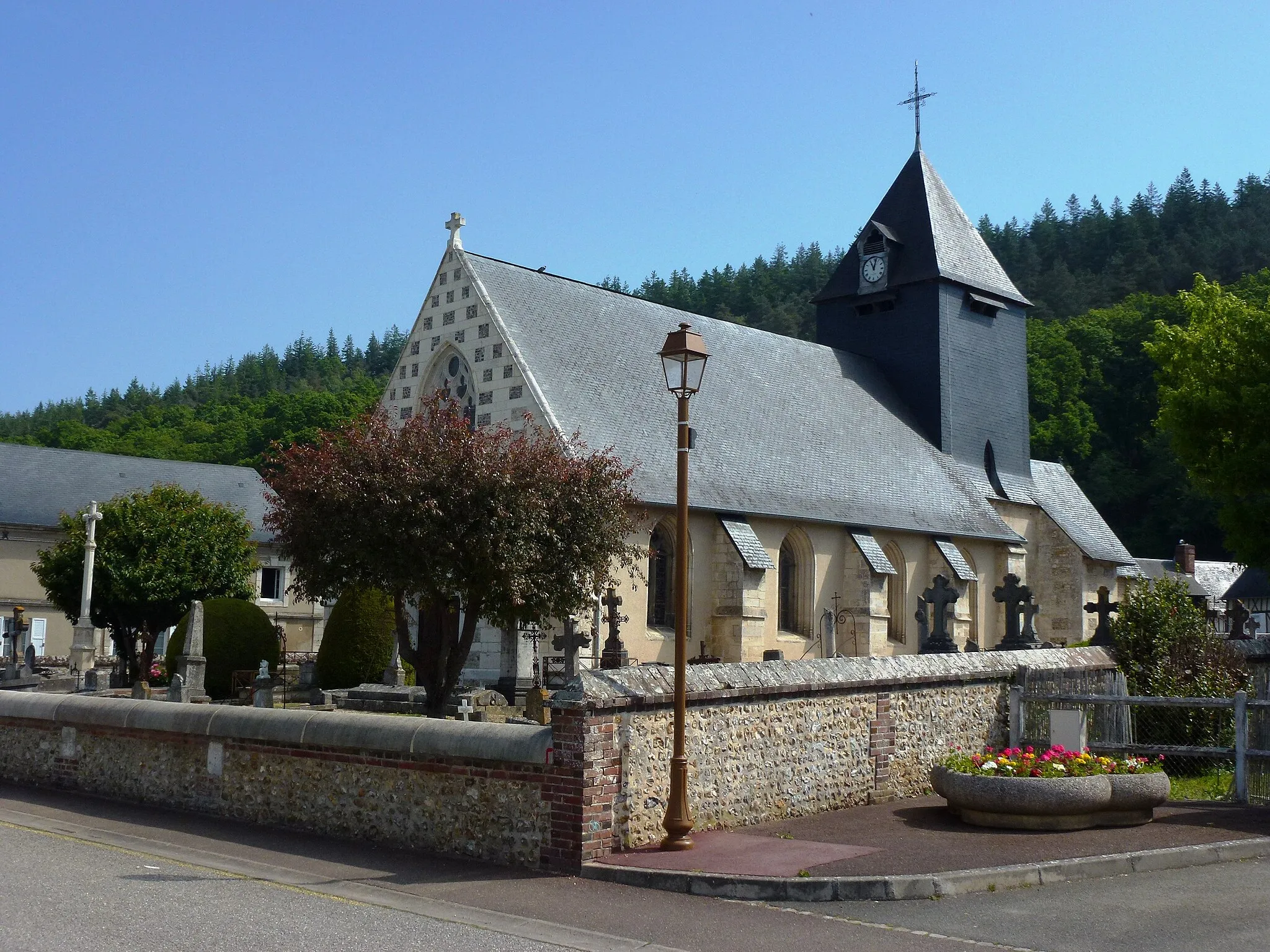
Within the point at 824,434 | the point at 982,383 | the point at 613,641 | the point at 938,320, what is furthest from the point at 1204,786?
the point at 982,383

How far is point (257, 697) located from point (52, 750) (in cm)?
503

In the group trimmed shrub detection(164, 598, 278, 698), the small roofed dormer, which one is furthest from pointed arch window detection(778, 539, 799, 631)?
trimmed shrub detection(164, 598, 278, 698)

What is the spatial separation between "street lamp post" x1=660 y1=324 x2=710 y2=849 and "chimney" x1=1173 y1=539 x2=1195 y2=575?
51200 mm

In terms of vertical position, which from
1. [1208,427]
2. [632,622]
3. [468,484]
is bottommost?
[632,622]

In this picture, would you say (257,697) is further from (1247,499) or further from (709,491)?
(1247,499)

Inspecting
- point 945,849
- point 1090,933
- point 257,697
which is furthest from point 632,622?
point 1090,933

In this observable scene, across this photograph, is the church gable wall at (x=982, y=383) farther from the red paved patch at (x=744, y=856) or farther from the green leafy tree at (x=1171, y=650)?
the red paved patch at (x=744, y=856)

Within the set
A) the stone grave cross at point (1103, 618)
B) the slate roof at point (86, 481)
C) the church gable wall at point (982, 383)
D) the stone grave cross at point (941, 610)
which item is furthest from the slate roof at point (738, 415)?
the slate roof at point (86, 481)

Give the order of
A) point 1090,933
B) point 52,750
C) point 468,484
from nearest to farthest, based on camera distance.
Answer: point 1090,933
point 52,750
point 468,484

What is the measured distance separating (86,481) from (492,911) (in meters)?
42.5

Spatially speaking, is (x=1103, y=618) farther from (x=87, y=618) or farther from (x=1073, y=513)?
(x=87, y=618)

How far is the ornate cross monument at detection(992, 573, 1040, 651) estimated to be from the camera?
18.9 metres

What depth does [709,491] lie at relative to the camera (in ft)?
81.3

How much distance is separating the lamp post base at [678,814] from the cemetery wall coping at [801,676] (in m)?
0.56
